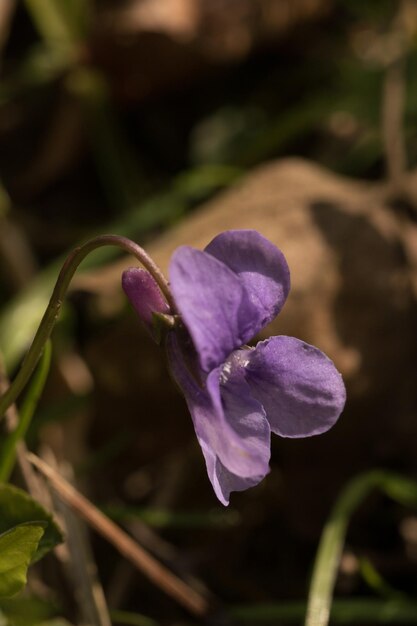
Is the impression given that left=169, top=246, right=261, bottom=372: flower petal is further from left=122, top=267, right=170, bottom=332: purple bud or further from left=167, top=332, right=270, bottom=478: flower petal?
left=122, top=267, right=170, bottom=332: purple bud

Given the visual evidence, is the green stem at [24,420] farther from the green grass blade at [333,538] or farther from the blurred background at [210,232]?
the green grass blade at [333,538]

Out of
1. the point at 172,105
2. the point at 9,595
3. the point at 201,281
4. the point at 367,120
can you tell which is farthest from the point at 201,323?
the point at 172,105

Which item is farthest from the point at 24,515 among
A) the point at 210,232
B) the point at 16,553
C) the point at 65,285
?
the point at 210,232

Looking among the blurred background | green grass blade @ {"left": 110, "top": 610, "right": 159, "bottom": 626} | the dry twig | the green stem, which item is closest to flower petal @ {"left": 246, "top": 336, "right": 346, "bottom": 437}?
the green stem

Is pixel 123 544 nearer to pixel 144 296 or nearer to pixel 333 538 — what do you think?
pixel 333 538

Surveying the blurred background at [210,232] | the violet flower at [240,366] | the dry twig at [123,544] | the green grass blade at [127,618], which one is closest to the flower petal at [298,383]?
the violet flower at [240,366]

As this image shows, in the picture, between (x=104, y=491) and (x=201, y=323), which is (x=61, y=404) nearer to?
(x=104, y=491)
